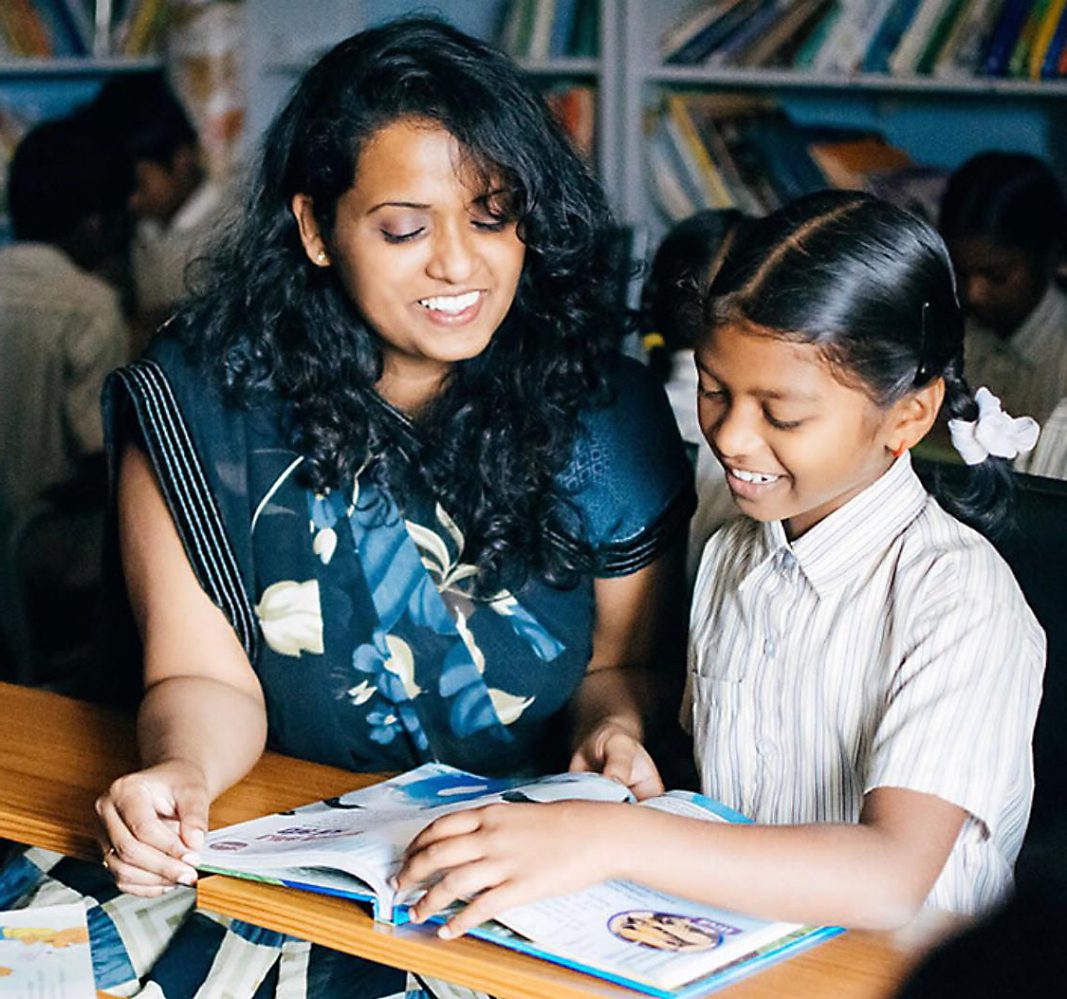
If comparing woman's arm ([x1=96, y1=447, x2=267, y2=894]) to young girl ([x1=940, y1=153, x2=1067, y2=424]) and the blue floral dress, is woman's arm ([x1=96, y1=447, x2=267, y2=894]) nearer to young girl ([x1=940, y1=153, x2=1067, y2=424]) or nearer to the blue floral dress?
the blue floral dress

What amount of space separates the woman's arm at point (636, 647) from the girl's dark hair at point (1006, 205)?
171 centimetres

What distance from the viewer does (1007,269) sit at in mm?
3223

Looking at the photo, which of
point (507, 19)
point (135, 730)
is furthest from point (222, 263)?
point (507, 19)

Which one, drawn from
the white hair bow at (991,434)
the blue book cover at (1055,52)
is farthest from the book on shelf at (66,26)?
the white hair bow at (991,434)

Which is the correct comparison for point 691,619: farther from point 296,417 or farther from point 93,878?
point 93,878

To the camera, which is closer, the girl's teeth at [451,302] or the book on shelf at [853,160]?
the girl's teeth at [451,302]

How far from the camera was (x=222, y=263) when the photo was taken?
1.79 metres

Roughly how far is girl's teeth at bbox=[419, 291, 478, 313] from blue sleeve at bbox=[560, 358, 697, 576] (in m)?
0.21

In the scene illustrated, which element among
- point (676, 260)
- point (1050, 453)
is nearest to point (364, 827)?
point (1050, 453)

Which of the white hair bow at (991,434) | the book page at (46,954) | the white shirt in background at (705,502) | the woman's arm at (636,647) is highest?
the white hair bow at (991,434)

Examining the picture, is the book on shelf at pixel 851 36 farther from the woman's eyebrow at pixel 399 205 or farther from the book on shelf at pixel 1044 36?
the woman's eyebrow at pixel 399 205

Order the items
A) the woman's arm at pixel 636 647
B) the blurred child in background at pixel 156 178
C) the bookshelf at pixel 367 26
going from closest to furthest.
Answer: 1. the woman's arm at pixel 636 647
2. the bookshelf at pixel 367 26
3. the blurred child in background at pixel 156 178

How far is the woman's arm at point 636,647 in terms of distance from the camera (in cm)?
171

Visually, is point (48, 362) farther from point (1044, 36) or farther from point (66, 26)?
point (1044, 36)
